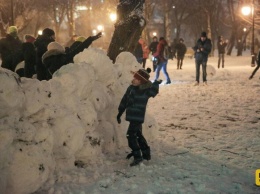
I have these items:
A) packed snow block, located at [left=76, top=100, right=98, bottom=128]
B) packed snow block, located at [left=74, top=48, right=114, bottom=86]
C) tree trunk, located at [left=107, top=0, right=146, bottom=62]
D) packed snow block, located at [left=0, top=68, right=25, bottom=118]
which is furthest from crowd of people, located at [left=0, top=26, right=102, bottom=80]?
packed snow block, located at [left=0, top=68, right=25, bottom=118]

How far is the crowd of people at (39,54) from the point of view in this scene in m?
6.13

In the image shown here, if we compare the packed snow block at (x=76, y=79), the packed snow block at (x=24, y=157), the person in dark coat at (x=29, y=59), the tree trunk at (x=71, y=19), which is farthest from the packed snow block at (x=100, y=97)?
the tree trunk at (x=71, y=19)

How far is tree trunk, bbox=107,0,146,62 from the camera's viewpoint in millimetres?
8492

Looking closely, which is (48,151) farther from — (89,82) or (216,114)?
(216,114)

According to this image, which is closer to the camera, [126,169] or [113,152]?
[126,169]

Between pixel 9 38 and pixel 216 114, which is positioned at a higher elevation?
pixel 9 38

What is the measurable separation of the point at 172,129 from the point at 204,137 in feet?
2.64

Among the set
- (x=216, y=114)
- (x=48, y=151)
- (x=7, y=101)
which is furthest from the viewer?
(x=216, y=114)

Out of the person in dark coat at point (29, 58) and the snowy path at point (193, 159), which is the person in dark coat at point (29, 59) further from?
the snowy path at point (193, 159)

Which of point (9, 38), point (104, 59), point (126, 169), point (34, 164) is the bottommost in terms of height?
point (126, 169)

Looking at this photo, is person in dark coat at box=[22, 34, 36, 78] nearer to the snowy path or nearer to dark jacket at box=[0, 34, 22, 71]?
dark jacket at box=[0, 34, 22, 71]

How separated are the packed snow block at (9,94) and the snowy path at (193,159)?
1.10 metres

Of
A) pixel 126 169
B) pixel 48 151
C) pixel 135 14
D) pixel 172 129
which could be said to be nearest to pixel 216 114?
pixel 172 129

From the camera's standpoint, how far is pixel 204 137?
6473 millimetres
